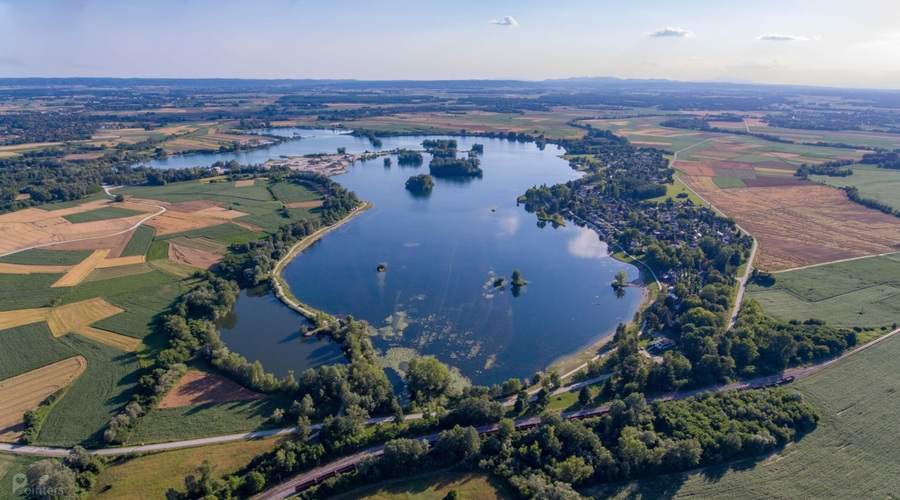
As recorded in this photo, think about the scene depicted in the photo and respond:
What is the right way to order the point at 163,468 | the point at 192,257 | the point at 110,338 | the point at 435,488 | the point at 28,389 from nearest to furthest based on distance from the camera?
the point at 435,488 < the point at 163,468 < the point at 28,389 < the point at 110,338 < the point at 192,257

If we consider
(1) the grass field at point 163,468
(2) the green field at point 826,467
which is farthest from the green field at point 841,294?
(1) the grass field at point 163,468

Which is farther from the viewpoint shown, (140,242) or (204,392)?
(140,242)

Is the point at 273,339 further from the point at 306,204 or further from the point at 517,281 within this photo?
the point at 306,204

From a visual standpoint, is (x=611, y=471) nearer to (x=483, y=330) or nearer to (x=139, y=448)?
(x=483, y=330)

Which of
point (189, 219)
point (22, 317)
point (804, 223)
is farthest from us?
point (189, 219)

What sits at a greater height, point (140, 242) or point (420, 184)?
point (420, 184)

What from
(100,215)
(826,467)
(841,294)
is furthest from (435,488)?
(100,215)

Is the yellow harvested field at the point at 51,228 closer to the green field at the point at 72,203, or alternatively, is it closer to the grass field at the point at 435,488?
the green field at the point at 72,203
